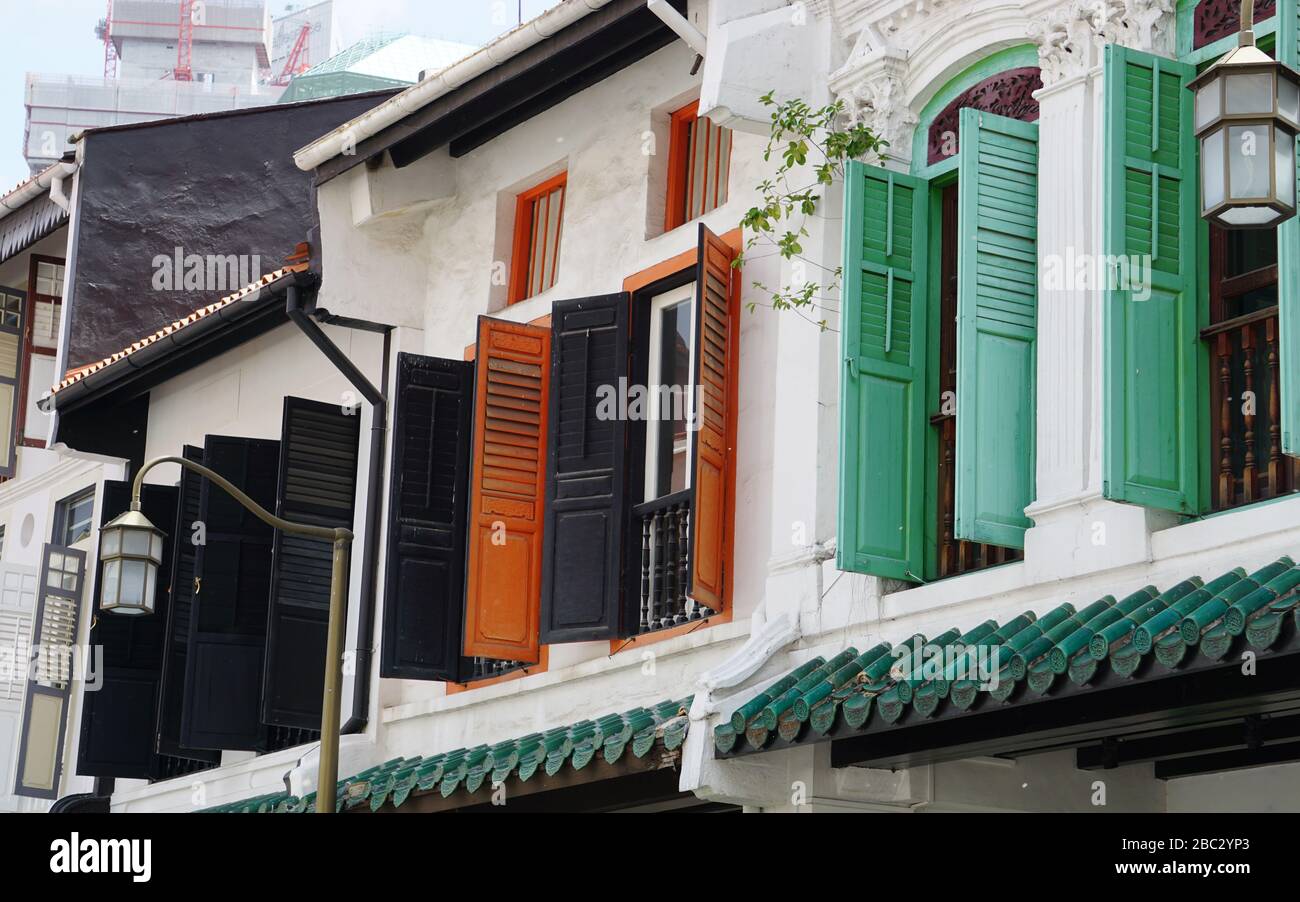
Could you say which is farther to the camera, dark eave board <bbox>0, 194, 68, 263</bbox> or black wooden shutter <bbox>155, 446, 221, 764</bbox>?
dark eave board <bbox>0, 194, 68, 263</bbox>

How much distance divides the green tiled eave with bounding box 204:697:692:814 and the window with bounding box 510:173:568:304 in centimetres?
321

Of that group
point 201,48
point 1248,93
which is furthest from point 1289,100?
point 201,48

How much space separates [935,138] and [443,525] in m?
4.52

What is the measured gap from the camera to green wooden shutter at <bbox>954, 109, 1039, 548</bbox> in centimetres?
1008

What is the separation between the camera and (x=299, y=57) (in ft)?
349

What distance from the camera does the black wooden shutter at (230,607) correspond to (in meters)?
15.7

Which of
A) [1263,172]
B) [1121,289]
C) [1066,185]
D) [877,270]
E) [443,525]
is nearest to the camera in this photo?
[1263,172]

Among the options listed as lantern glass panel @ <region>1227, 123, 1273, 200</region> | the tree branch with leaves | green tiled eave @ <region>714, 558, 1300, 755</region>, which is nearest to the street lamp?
lantern glass panel @ <region>1227, 123, 1273, 200</region>

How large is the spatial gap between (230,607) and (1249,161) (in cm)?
1080

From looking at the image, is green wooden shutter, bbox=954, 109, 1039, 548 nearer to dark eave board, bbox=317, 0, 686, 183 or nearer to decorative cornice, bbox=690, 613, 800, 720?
decorative cornice, bbox=690, 613, 800, 720

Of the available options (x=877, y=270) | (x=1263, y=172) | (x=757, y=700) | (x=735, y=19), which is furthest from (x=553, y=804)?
(x=1263, y=172)

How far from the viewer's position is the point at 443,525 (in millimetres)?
14188

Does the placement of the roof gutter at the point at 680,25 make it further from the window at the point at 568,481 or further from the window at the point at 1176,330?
the window at the point at 1176,330

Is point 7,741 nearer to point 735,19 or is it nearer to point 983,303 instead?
point 735,19
